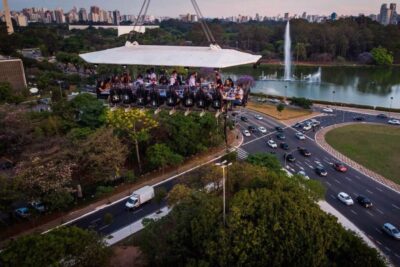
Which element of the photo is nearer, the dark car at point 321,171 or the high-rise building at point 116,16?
the dark car at point 321,171

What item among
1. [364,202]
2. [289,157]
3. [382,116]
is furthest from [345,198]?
[382,116]

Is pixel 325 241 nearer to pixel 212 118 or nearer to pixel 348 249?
pixel 348 249

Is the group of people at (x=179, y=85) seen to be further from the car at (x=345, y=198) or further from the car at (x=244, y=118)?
the car at (x=244, y=118)

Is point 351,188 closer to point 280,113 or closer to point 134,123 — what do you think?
point 134,123

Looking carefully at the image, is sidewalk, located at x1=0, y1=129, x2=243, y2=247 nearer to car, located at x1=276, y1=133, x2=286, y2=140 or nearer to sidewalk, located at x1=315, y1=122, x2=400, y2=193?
car, located at x1=276, y1=133, x2=286, y2=140

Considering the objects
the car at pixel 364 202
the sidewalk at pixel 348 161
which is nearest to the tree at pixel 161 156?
the car at pixel 364 202
